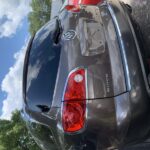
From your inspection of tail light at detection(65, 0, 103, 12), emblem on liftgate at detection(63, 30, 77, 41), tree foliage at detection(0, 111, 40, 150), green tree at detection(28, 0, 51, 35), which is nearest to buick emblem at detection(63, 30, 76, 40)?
emblem on liftgate at detection(63, 30, 77, 41)

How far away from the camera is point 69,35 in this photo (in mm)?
3773

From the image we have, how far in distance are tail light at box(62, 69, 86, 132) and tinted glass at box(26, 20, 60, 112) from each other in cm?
19

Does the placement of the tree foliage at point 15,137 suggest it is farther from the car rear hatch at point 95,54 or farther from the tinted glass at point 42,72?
the car rear hatch at point 95,54

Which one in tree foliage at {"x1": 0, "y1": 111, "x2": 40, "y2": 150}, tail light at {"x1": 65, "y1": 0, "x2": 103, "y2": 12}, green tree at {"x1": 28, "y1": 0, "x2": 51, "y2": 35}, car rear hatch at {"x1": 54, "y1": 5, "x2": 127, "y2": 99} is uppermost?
tail light at {"x1": 65, "y1": 0, "x2": 103, "y2": 12}

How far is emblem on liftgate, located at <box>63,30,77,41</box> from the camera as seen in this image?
3.73 metres

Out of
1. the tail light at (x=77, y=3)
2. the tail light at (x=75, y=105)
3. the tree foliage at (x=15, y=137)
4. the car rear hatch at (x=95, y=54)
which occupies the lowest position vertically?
the tree foliage at (x=15, y=137)

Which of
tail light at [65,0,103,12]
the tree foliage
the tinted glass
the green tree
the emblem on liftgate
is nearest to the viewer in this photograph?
the tinted glass

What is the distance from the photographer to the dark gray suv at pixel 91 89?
11.1 ft

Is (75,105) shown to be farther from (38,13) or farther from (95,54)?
(38,13)

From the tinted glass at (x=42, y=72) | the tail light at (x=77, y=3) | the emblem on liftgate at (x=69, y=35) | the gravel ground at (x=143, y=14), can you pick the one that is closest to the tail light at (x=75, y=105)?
the tinted glass at (x=42, y=72)

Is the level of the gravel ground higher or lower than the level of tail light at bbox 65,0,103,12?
lower

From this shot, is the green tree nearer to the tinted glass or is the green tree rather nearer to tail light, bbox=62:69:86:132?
the tinted glass

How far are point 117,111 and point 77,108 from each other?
37 cm

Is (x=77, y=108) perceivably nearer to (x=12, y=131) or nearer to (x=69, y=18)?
(x=69, y=18)
